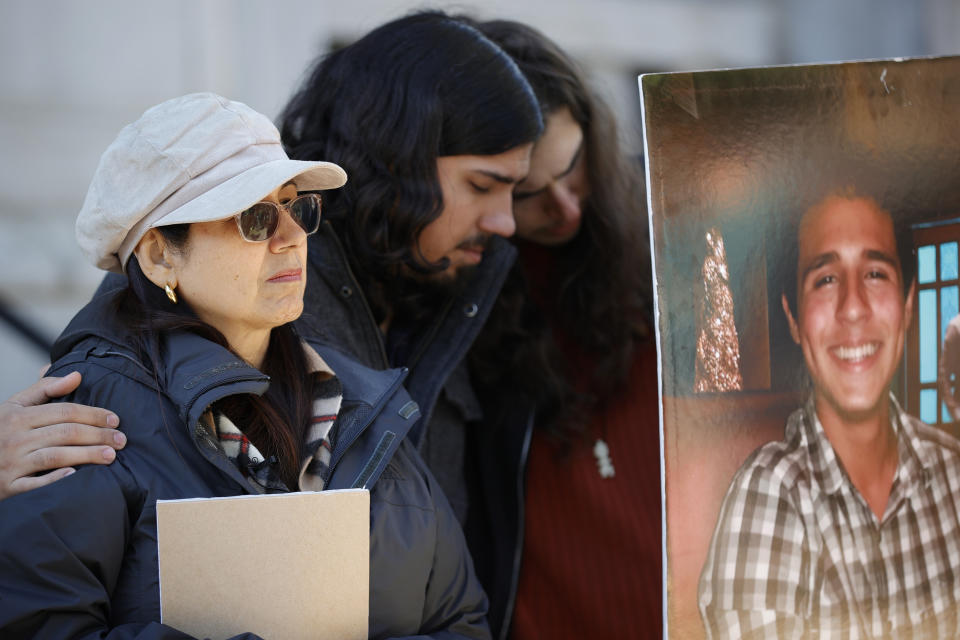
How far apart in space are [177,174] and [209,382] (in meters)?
0.26

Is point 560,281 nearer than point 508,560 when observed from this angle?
No

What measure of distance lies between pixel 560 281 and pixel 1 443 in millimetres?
1344

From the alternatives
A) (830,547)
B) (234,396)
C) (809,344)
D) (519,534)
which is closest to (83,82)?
(519,534)

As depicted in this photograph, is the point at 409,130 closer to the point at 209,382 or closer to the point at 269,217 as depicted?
the point at 269,217

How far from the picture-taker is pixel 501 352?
214cm

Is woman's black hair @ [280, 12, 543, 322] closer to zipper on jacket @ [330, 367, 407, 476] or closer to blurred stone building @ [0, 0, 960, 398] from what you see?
zipper on jacket @ [330, 367, 407, 476]

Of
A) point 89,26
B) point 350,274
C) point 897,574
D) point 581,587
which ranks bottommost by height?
point 581,587

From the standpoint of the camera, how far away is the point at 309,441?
4.36ft

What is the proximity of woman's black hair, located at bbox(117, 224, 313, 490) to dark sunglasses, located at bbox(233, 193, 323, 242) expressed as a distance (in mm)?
72

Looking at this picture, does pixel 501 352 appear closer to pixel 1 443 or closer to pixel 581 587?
pixel 581 587

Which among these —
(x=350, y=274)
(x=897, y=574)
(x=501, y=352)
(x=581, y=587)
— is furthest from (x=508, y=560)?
(x=897, y=574)

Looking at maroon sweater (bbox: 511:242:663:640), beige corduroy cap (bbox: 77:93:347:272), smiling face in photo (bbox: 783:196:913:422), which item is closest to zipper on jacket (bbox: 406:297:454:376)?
maroon sweater (bbox: 511:242:663:640)

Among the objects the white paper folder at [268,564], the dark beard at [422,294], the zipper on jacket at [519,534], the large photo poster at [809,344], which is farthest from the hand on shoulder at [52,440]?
the zipper on jacket at [519,534]

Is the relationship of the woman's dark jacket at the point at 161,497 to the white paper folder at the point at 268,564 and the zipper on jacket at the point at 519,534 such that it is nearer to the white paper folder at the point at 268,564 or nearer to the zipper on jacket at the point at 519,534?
the white paper folder at the point at 268,564
